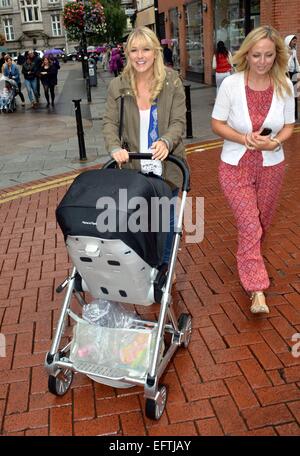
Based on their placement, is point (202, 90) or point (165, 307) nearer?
point (165, 307)

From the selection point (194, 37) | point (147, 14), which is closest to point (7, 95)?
point (194, 37)

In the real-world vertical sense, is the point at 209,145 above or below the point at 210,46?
→ below

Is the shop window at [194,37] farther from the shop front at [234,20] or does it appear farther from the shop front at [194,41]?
the shop front at [234,20]

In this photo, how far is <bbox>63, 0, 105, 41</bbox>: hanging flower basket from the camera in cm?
1798

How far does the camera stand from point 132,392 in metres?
2.85

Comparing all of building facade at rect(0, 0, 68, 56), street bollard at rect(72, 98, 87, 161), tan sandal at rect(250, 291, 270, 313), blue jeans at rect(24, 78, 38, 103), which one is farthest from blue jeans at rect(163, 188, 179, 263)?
building facade at rect(0, 0, 68, 56)

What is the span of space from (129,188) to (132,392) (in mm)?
1192

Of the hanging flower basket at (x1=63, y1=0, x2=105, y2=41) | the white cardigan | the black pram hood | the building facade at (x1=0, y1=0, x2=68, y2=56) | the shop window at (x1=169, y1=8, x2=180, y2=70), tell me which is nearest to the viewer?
the black pram hood

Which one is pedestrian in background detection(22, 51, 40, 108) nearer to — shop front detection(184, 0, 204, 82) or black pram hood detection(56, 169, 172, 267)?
shop front detection(184, 0, 204, 82)

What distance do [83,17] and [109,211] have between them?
17.6 m

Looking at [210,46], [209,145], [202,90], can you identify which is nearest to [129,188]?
[209,145]

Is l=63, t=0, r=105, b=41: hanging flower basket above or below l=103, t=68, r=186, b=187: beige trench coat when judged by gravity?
above

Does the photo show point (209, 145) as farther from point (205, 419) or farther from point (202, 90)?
point (202, 90)

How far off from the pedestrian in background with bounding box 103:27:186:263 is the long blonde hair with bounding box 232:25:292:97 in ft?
1.44
